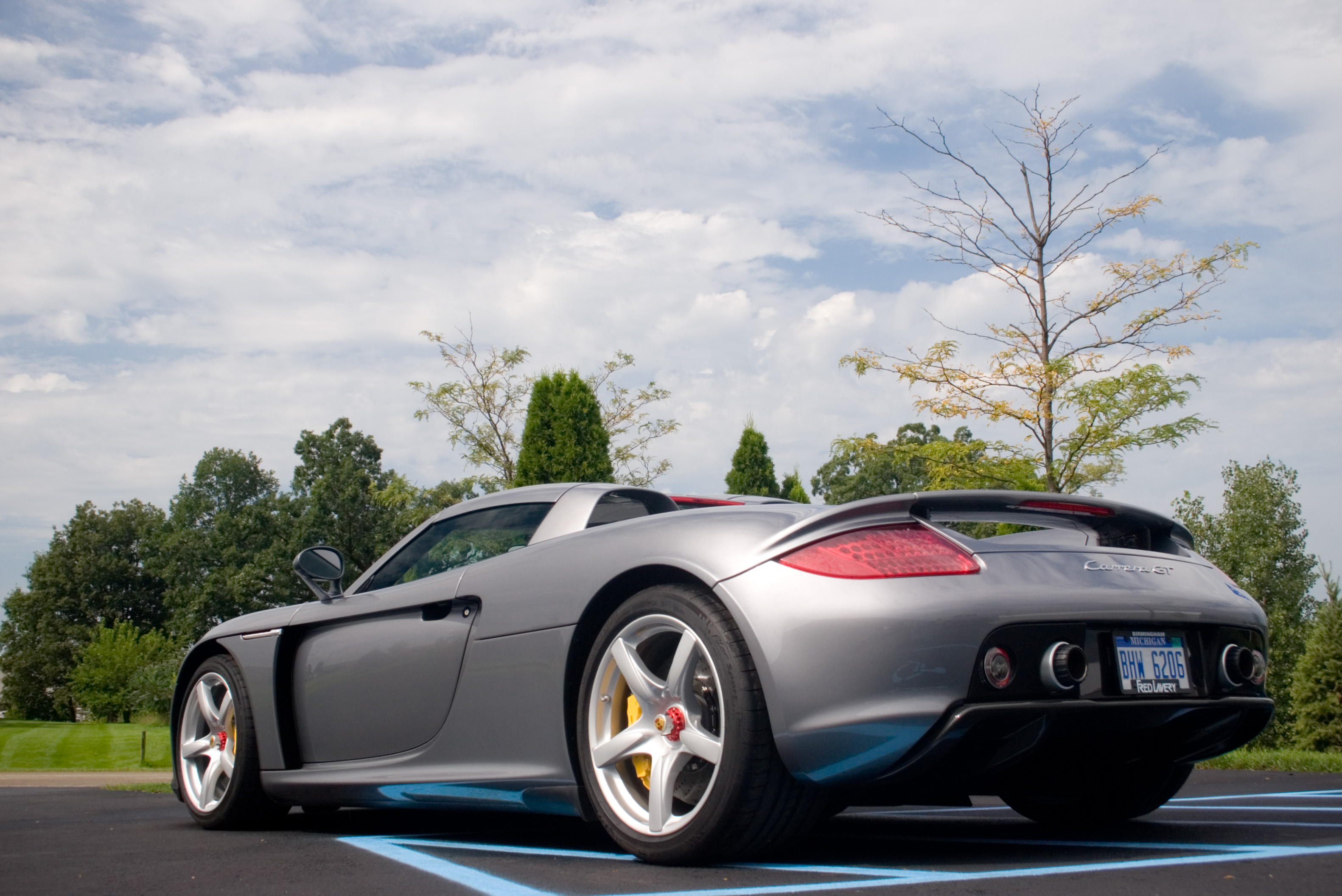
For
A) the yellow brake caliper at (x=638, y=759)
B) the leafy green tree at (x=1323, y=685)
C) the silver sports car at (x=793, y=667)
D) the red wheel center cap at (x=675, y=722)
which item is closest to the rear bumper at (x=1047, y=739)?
the silver sports car at (x=793, y=667)

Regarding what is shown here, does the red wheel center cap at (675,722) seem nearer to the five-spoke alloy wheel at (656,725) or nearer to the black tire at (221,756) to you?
the five-spoke alloy wheel at (656,725)

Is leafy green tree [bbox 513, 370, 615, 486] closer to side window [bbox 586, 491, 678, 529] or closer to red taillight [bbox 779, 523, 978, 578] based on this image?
side window [bbox 586, 491, 678, 529]

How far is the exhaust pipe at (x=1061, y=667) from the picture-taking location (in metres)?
2.65

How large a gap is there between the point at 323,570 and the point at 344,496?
55053 millimetres

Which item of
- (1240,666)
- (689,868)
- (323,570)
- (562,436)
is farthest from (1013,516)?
(562,436)

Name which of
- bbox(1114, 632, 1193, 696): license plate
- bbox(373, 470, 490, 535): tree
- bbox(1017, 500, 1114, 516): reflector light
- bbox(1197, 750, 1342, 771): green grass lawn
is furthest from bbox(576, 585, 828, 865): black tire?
bbox(373, 470, 490, 535): tree

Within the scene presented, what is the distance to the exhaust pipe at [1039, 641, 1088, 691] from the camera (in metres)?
2.65

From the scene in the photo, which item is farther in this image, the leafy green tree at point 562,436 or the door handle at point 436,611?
the leafy green tree at point 562,436

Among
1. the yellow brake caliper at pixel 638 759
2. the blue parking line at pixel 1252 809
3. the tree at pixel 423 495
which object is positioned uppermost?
the tree at pixel 423 495

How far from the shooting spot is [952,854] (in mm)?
3051

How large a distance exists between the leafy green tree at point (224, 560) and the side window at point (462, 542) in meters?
51.8

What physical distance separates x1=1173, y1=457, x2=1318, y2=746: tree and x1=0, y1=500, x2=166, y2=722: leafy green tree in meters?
55.1

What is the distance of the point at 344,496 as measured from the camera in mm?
57312

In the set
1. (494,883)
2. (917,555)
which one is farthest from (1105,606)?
(494,883)
